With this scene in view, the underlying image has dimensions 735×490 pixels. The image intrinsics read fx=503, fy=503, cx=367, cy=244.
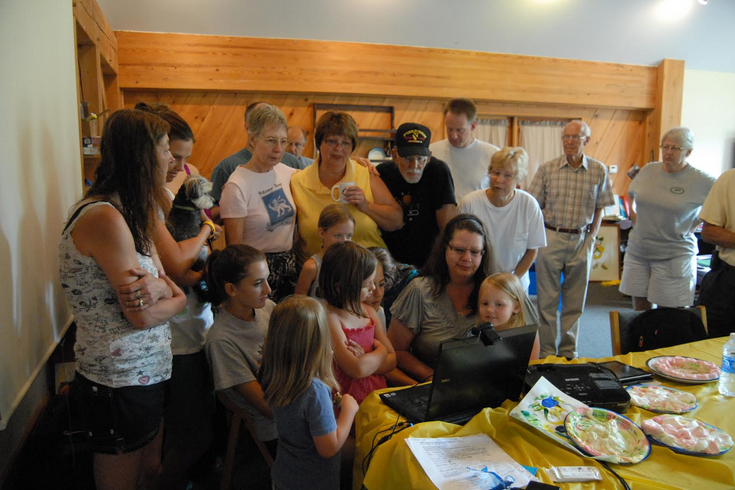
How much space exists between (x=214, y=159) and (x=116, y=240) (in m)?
4.29

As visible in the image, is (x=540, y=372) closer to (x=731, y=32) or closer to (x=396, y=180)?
(x=396, y=180)

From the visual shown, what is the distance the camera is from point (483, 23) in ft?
17.8

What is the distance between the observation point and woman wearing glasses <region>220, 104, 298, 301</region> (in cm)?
226

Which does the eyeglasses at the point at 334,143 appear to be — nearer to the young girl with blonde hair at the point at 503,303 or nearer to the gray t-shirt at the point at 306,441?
the young girl with blonde hair at the point at 503,303

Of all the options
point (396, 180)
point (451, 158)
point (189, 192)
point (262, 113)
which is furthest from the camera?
point (451, 158)

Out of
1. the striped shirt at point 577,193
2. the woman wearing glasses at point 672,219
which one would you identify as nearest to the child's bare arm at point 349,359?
the striped shirt at point 577,193

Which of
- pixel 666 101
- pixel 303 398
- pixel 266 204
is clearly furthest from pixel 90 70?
pixel 666 101

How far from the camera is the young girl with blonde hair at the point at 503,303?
188 centimetres

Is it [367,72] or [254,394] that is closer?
[254,394]

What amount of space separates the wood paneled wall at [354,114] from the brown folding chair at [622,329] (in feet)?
13.2

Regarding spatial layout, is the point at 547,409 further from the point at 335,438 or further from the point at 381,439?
the point at 335,438

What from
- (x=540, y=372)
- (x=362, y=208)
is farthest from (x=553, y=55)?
(x=540, y=372)

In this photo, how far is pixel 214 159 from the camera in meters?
5.41

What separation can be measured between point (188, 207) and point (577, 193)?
2890 mm
